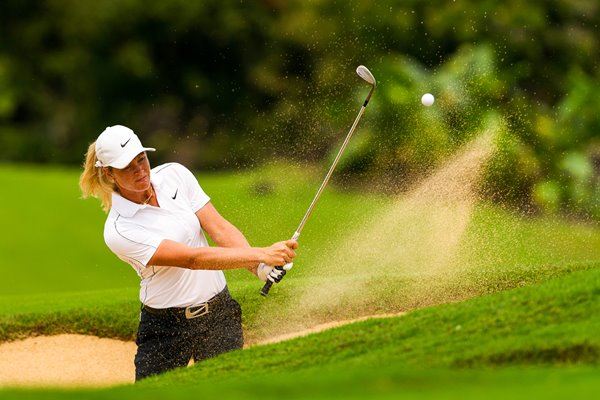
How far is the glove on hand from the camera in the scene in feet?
22.8

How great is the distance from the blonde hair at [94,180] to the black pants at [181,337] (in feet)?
2.51

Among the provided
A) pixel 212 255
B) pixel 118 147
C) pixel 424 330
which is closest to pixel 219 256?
pixel 212 255

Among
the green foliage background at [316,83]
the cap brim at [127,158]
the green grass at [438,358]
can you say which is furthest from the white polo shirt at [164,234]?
the green foliage background at [316,83]

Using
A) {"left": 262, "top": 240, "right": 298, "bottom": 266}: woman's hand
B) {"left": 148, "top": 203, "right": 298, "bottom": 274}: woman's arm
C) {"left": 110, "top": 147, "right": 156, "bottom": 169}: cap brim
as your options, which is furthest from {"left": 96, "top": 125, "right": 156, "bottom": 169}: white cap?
{"left": 262, "top": 240, "right": 298, "bottom": 266}: woman's hand

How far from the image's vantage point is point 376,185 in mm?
20484

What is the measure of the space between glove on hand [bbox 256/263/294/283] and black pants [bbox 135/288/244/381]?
14.0 inches

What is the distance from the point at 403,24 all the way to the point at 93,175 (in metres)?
23.2

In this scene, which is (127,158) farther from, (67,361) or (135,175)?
→ (67,361)

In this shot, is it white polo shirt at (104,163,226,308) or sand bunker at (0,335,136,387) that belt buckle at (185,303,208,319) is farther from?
sand bunker at (0,335,136,387)

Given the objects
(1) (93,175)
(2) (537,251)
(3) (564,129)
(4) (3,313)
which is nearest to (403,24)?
(3) (564,129)

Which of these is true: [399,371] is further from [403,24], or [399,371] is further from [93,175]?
[403,24]

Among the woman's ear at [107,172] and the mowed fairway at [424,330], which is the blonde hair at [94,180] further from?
the mowed fairway at [424,330]

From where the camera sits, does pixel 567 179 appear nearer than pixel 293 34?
Yes

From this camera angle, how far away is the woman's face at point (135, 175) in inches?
276
